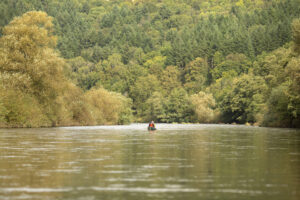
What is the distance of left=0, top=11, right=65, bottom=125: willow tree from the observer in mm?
80500

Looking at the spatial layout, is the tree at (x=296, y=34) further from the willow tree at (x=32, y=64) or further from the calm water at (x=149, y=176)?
the calm water at (x=149, y=176)

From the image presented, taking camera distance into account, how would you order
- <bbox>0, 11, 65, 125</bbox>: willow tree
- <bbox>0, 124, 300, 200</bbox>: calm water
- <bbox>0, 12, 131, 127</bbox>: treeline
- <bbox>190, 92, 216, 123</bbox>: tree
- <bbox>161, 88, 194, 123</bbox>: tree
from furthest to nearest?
1. <bbox>161, 88, 194, 123</bbox>: tree
2. <bbox>190, 92, 216, 123</bbox>: tree
3. <bbox>0, 11, 65, 125</bbox>: willow tree
4. <bbox>0, 12, 131, 127</bbox>: treeline
5. <bbox>0, 124, 300, 200</bbox>: calm water

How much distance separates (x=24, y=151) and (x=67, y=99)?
200ft

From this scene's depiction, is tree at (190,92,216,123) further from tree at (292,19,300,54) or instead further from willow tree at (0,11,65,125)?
willow tree at (0,11,65,125)

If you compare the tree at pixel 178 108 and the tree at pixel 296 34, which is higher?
the tree at pixel 296 34

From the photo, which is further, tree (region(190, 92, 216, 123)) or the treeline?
tree (region(190, 92, 216, 123))

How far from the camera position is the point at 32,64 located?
8162 centimetres

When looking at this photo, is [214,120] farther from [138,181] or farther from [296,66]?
[138,181]

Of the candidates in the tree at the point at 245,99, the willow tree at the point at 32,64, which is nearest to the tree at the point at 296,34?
the willow tree at the point at 32,64

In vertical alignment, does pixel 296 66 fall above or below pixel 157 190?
above

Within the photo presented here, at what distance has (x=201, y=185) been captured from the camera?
1920 centimetres

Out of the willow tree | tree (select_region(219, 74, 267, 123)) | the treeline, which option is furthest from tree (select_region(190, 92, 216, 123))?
the willow tree

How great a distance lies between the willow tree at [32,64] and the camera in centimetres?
8050

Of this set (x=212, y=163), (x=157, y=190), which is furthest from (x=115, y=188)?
(x=212, y=163)
